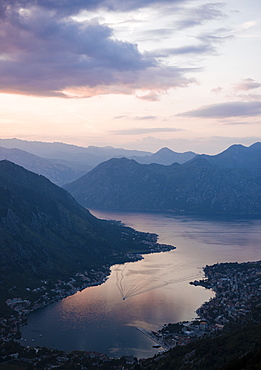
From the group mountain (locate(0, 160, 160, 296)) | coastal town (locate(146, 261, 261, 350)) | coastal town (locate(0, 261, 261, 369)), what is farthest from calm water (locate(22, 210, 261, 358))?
mountain (locate(0, 160, 160, 296))

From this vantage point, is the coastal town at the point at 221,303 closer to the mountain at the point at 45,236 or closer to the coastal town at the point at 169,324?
the coastal town at the point at 169,324

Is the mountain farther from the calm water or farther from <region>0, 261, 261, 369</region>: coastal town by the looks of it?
the calm water

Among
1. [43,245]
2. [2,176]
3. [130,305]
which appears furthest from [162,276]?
[2,176]

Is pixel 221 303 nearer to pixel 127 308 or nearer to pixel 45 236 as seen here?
pixel 127 308

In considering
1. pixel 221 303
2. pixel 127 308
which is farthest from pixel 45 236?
pixel 221 303

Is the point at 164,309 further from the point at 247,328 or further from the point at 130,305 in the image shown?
the point at 247,328
